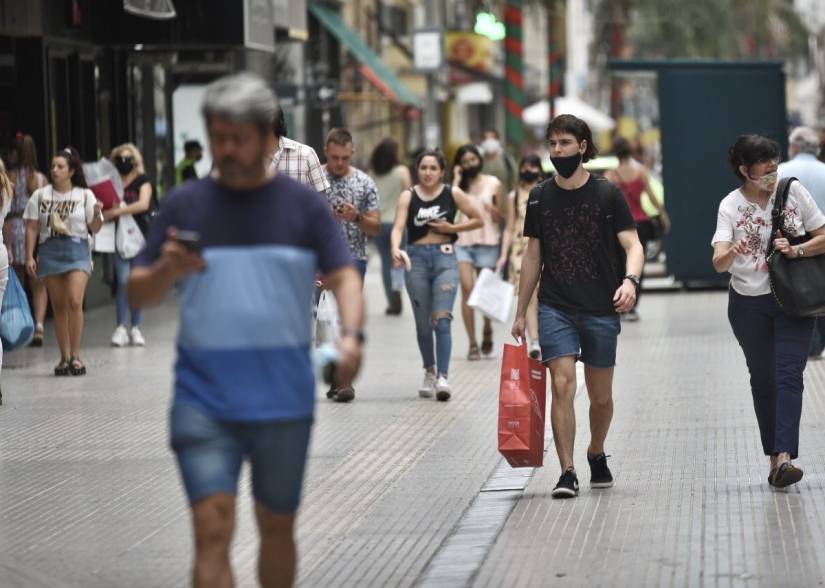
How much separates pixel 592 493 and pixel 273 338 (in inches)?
148

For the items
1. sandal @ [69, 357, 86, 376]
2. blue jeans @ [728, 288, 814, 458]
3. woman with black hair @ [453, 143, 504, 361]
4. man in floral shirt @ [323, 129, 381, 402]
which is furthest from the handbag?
sandal @ [69, 357, 86, 376]

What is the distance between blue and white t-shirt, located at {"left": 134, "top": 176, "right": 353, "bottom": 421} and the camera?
16.5ft

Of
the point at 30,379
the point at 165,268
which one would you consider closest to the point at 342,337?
the point at 165,268

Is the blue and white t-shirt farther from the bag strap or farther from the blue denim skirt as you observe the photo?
the blue denim skirt

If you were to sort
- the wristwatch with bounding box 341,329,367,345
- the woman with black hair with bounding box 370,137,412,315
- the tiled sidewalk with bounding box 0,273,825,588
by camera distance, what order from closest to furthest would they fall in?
1. the wristwatch with bounding box 341,329,367,345
2. the tiled sidewalk with bounding box 0,273,825,588
3. the woman with black hair with bounding box 370,137,412,315

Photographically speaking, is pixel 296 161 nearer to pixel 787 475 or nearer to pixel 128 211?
pixel 787 475

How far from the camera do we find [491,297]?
13836 millimetres

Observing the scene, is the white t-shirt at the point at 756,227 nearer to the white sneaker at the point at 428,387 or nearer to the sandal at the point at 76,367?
the white sneaker at the point at 428,387

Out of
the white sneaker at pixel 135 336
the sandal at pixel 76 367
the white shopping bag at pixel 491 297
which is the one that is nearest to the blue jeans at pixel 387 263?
the white sneaker at pixel 135 336

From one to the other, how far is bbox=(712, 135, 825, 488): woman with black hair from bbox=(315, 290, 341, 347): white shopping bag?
2.98 meters

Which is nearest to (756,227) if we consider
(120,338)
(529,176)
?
(529,176)

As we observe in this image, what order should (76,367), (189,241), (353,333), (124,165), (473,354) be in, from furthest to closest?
(124,165)
(473,354)
(76,367)
(353,333)
(189,241)

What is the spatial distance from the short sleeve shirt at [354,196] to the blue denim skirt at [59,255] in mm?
2596

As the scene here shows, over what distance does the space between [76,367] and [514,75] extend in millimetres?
23973
